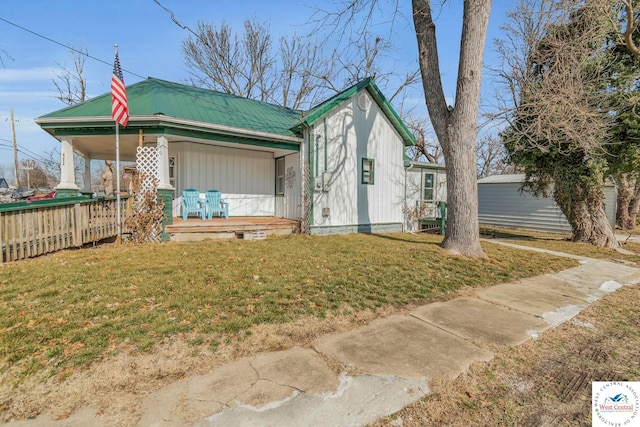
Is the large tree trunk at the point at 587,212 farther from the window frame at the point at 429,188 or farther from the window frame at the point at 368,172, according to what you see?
the window frame at the point at 368,172

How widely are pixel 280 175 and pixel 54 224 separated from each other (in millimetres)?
6847

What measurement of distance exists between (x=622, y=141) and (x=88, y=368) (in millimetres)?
13620

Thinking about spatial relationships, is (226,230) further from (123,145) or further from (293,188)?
(123,145)

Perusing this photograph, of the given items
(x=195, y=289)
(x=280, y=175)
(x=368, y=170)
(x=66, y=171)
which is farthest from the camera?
(x=280, y=175)

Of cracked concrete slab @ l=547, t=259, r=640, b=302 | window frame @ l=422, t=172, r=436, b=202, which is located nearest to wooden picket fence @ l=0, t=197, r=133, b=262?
cracked concrete slab @ l=547, t=259, r=640, b=302

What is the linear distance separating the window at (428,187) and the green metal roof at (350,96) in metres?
2.30

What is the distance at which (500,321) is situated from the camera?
362 centimetres

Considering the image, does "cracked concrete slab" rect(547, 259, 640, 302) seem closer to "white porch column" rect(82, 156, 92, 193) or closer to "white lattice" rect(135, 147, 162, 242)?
"white lattice" rect(135, 147, 162, 242)

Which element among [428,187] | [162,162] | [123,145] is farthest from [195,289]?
[428,187]

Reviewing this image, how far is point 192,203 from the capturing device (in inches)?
380

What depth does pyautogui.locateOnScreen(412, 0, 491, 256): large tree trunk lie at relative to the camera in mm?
6921

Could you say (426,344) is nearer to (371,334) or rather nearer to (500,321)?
(371,334)

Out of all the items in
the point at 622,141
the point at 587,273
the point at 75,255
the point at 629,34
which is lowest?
the point at 587,273

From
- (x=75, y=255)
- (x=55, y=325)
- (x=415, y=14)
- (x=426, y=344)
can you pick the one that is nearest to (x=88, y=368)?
(x=55, y=325)
